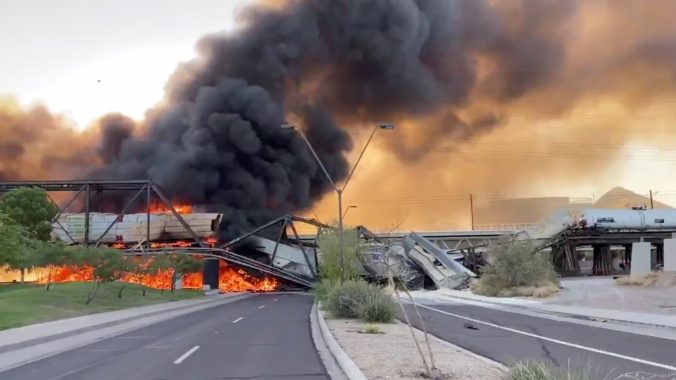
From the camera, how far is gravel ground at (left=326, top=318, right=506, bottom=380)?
874cm

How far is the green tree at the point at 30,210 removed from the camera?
5272 centimetres

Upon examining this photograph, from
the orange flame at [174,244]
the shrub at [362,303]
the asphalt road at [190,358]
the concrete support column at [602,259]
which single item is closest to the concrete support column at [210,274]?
the orange flame at [174,244]

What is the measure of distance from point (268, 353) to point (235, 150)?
55546 millimetres

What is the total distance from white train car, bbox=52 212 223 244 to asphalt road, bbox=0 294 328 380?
4856cm

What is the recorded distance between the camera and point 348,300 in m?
19.9

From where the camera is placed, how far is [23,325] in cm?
1819

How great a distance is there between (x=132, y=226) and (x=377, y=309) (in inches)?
2120

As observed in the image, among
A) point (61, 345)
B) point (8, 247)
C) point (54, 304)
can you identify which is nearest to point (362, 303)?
point (61, 345)

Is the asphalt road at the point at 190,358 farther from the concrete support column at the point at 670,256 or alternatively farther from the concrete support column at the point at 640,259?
the concrete support column at the point at 640,259

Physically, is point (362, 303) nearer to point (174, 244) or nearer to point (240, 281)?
point (174, 244)

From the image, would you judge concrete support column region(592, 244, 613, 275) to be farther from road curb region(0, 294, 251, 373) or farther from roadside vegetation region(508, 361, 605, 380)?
roadside vegetation region(508, 361, 605, 380)

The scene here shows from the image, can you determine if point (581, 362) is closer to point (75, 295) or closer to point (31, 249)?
point (75, 295)

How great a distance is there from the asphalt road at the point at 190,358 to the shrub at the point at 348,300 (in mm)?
2245

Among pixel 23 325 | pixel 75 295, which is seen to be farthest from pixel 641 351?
pixel 75 295
